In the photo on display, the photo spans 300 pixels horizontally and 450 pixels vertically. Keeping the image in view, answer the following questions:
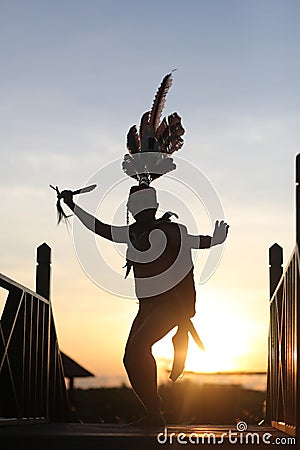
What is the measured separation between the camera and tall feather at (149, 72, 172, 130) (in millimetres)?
7898

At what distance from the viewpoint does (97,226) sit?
22.8ft

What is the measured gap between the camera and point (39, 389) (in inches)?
347

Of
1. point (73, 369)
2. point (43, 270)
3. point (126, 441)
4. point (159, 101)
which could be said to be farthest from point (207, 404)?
point (126, 441)

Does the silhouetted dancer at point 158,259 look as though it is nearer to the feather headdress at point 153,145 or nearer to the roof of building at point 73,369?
the feather headdress at point 153,145

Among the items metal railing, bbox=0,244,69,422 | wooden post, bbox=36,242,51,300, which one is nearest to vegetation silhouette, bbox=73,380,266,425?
metal railing, bbox=0,244,69,422

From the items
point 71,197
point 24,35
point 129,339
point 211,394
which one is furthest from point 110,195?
point 211,394

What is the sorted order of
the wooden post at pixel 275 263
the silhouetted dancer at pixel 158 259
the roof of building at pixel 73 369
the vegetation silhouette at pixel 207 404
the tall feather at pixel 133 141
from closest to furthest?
1. the silhouetted dancer at pixel 158 259
2. the tall feather at pixel 133 141
3. the wooden post at pixel 275 263
4. the vegetation silhouette at pixel 207 404
5. the roof of building at pixel 73 369

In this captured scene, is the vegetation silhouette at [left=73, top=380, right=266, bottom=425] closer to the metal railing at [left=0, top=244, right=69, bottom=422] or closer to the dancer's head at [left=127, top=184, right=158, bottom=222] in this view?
the metal railing at [left=0, top=244, right=69, bottom=422]

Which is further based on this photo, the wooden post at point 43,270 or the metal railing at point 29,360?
the wooden post at point 43,270

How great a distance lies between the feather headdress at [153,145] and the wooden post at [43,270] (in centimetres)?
229

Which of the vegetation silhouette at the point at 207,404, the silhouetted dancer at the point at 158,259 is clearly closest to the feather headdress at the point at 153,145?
the silhouetted dancer at the point at 158,259

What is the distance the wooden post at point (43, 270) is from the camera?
9562 millimetres

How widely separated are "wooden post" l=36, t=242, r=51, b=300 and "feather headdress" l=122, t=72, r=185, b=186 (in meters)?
2.29

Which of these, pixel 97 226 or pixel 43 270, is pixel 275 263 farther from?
pixel 97 226
